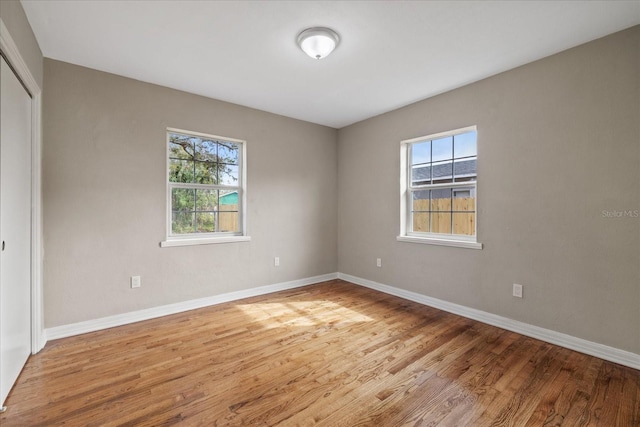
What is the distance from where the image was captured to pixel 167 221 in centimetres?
315

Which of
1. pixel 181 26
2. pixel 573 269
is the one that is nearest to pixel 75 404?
pixel 181 26

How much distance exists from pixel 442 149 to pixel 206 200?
2.93 m

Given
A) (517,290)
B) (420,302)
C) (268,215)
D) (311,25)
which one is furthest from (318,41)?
(420,302)

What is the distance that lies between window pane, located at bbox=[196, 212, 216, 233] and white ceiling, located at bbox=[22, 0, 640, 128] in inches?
57.0

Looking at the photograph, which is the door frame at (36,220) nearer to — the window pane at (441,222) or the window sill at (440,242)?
the window sill at (440,242)

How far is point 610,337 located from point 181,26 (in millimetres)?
4035

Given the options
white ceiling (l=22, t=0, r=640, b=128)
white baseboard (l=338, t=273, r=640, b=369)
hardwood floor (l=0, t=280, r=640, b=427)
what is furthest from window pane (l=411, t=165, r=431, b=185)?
hardwood floor (l=0, t=280, r=640, b=427)

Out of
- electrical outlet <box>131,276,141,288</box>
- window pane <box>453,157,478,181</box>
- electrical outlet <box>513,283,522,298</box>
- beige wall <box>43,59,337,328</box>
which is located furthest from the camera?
window pane <box>453,157,478,181</box>

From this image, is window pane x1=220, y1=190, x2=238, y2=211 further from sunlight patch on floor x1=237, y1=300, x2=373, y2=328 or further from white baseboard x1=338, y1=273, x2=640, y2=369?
white baseboard x1=338, y1=273, x2=640, y2=369

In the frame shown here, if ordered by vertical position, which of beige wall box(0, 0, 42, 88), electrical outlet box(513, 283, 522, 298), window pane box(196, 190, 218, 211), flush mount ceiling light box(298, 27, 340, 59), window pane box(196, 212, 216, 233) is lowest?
electrical outlet box(513, 283, 522, 298)

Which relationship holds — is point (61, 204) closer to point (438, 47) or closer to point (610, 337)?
point (438, 47)

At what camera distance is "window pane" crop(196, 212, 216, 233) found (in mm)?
3455

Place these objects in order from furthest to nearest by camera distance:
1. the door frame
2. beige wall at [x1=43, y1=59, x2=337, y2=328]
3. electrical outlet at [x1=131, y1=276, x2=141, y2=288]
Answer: electrical outlet at [x1=131, y1=276, x2=141, y2=288] < beige wall at [x1=43, y1=59, x2=337, y2=328] < the door frame

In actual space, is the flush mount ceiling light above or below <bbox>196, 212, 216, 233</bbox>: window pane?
above
